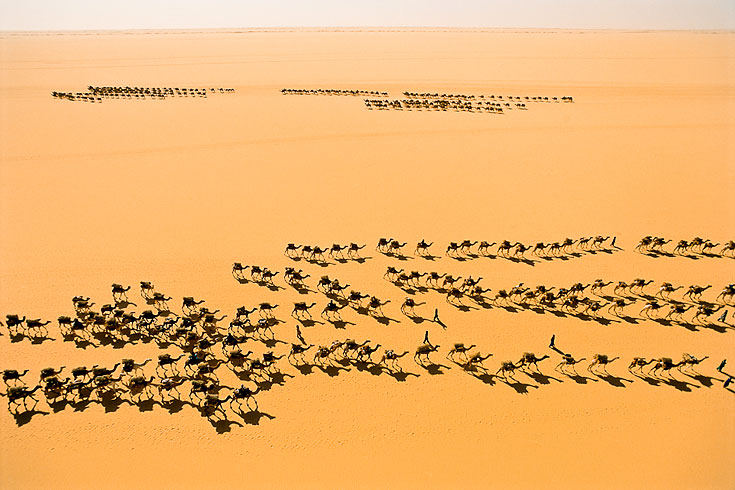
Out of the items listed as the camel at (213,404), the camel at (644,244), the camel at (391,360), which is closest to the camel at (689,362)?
the camel at (644,244)

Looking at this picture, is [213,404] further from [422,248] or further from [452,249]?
[452,249]

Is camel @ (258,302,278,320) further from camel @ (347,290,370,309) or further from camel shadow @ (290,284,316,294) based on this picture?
camel @ (347,290,370,309)

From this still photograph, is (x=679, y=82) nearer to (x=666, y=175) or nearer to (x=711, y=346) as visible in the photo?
(x=666, y=175)

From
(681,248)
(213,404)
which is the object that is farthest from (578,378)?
(681,248)

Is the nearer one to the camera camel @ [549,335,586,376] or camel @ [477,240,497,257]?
Result: camel @ [549,335,586,376]

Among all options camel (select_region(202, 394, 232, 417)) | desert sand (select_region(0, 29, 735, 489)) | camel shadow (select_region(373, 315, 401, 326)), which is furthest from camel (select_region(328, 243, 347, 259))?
camel (select_region(202, 394, 232, 417))

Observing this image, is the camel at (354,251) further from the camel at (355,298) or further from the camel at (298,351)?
the camel at (298,351)
